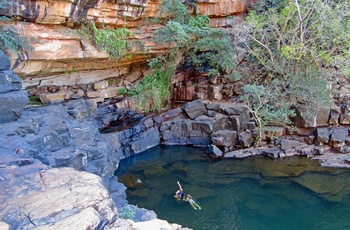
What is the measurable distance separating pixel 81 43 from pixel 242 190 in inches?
292

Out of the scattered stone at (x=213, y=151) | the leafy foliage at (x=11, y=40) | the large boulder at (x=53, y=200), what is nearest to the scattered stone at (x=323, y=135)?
the scattered stone at (x=213, y=151)

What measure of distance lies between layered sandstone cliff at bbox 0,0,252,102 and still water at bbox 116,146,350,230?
165 inches

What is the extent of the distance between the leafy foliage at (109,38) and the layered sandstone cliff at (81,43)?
0.79 ft

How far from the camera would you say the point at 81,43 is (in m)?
9.84

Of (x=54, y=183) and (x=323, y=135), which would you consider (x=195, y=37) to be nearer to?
(x=323, y=135)

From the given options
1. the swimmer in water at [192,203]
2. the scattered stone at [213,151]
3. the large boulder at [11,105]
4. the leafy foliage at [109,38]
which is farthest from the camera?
the scattered stone at [213,151]

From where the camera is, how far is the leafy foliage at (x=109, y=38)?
394 inches

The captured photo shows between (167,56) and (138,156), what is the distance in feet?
17.2

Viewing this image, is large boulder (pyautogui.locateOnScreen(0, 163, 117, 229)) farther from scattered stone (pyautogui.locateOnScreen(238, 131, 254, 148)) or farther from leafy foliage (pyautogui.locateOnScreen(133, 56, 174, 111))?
leafy foliage (pyautogui.locateOnScreen(133, 56, 174, 111))

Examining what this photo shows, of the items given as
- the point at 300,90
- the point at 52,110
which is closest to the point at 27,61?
the point at 52,110

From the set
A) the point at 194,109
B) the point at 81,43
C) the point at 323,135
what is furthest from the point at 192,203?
the point at 81,43

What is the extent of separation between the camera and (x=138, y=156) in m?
10.8

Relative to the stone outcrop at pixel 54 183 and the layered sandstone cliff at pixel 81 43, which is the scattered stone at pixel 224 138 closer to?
the layered sandstone cliff at pixel 81 43

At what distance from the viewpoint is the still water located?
671cm
